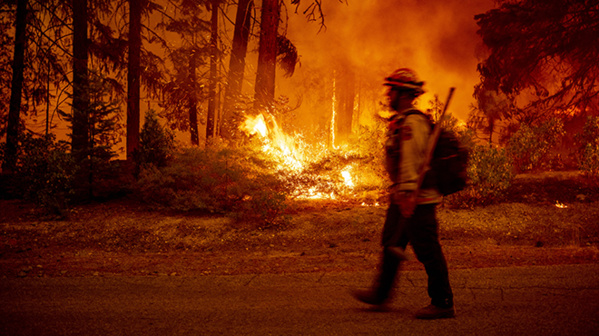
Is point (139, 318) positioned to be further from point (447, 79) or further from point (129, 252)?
point (447, 79)

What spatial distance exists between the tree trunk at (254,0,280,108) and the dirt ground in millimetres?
4577

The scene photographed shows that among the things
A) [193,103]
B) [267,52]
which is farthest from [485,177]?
[193,103]

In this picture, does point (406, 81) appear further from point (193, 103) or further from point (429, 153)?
point (193, 103)

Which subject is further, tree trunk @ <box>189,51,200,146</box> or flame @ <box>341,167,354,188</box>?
tree trunk @ <box>189,51,200,146</box>

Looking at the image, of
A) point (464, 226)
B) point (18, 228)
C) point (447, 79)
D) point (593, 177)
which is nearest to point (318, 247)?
point (464, 226)

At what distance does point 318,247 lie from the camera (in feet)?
23.8

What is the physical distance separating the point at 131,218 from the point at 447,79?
46.8 ft

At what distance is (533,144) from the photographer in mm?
12070

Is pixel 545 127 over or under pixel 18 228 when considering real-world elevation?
over

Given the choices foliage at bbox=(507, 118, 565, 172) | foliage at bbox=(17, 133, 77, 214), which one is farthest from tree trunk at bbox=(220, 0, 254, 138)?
foliage at bbox=(507, 118, 565, 172)

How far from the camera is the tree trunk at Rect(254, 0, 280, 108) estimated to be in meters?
13.4

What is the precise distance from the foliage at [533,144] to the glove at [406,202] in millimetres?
9478

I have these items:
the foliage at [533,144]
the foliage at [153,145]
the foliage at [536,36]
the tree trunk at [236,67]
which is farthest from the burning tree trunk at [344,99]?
the foliage at [153,145]

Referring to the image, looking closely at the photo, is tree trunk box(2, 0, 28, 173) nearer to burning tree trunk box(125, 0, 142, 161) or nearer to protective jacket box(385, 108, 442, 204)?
burning tree trunk box(125, 0, 142, 161)
